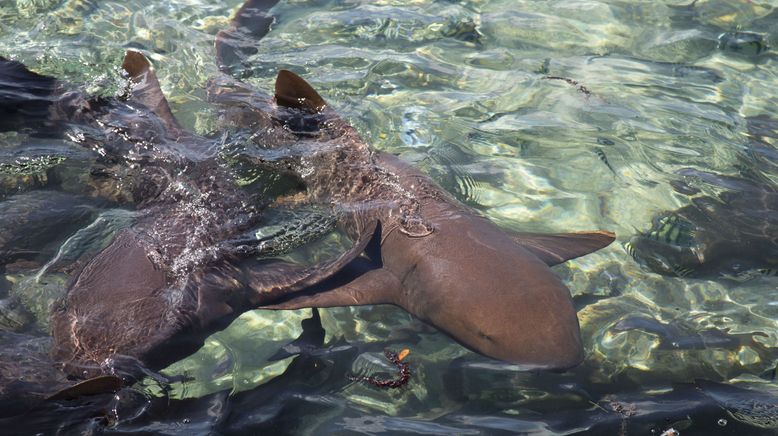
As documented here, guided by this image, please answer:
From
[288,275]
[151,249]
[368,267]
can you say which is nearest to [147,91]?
[151,249]

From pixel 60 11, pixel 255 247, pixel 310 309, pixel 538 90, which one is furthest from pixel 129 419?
pixel 60 11

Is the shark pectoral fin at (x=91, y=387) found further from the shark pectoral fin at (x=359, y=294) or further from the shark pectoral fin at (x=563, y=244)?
the shark pectoral fin at (x=563, y=244)

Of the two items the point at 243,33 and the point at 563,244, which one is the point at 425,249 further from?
the point at 243,33

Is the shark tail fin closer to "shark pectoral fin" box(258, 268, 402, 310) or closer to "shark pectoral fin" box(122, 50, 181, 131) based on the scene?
"shark pectoral fin" box(258, 268, 402, 310)

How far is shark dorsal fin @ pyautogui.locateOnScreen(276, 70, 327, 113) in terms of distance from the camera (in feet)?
16.3

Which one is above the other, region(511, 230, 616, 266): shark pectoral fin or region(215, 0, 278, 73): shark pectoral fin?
region(215, 0, 278, 73): shark pectoral fin

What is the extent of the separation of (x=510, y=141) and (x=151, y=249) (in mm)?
3239

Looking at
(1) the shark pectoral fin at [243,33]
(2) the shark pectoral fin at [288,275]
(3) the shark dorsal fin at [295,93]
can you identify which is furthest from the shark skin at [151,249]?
(1) the shark pectoral fin at [243,33]

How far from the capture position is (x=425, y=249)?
14.7 feet

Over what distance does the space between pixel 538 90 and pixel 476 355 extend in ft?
11.9

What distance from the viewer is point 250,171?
5.44m

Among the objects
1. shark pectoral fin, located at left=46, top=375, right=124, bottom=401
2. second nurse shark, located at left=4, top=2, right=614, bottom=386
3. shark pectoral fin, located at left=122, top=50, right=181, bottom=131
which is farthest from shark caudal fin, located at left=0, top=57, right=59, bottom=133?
shark pectoral fin, located at left=46, top=375, right=124, bottom=401

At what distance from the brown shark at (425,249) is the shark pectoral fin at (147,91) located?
534mm

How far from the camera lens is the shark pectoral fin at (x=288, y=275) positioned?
4316mm
